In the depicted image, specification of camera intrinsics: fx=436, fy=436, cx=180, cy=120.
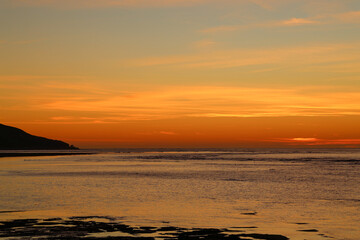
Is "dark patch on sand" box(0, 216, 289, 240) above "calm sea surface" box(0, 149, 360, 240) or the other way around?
the other way around

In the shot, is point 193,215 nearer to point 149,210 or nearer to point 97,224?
point 149,210

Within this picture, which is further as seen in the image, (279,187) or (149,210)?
(279,187)

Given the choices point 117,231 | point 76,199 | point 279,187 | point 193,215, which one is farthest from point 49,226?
point 279,187

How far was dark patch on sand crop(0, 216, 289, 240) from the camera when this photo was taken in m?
18.5

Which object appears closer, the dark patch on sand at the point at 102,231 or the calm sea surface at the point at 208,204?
the dark patch on sand at the point at 102,231

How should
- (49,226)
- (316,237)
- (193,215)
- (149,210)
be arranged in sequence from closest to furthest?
(316,237) < (49,226) < (193,215) < (149,210)

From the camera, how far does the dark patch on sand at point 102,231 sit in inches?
730

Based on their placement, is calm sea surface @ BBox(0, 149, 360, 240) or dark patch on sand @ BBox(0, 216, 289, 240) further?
calm sea surface @ BBox(0, 149, 360, 240)

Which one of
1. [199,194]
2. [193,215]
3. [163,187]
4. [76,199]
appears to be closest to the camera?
[193,215]

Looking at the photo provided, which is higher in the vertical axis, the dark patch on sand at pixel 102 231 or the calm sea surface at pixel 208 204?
the calm sea surface at pixel 208 204

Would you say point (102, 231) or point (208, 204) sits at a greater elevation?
point (208, 204)

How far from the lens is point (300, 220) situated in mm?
23000

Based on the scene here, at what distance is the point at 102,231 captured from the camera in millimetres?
19859

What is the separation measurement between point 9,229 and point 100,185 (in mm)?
21897
